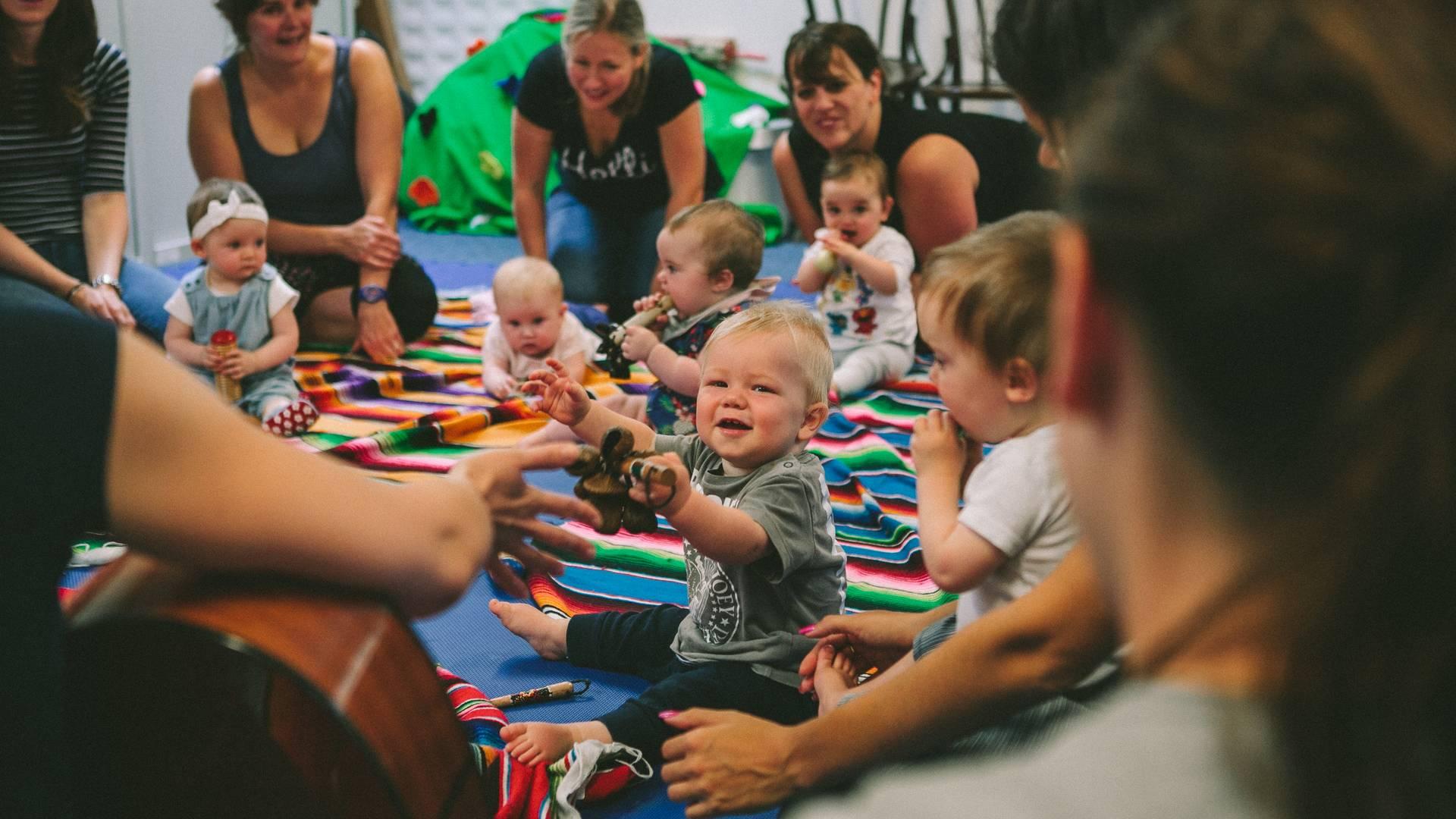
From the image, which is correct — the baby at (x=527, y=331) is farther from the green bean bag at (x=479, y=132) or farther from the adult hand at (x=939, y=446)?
the green bean bag at (x=479, y=132)

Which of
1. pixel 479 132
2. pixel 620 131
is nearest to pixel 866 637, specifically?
pixel 620 131

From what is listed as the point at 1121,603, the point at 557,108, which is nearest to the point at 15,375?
the point at 1121,603

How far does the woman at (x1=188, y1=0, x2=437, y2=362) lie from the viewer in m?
2.92

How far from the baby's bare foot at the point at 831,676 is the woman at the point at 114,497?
1.96 feet

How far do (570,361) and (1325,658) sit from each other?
2.40 metres

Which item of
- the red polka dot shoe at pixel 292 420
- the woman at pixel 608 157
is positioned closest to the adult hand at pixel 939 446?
the red polka dot shoe at pixel 292 420

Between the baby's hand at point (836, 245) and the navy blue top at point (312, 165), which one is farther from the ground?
the navy blue top at point (312, 165)

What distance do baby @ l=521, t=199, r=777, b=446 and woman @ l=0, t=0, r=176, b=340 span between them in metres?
1.01

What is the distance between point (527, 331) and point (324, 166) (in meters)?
0.81

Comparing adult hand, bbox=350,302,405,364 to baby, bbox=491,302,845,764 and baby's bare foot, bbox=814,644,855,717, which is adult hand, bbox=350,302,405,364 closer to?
baby, bbox=491,302,845,764

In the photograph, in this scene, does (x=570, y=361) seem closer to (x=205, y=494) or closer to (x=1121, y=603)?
(x=205, y=494)

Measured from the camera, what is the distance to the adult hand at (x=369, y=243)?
116 inches

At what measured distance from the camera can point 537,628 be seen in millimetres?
1621

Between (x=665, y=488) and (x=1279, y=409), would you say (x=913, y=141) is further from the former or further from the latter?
(x=1279, y=409)
